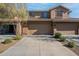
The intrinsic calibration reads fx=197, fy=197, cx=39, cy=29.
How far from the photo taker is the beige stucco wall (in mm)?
33906

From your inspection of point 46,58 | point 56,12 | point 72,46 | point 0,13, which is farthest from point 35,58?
point 56,12

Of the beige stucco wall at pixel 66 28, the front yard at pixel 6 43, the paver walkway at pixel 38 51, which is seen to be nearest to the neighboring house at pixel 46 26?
the beige stucco wall at pixel 66 28

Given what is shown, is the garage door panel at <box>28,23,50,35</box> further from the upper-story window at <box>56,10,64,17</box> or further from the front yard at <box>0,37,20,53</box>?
the front yard at <box>0,37,20,53</box>

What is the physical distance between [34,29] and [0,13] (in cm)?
1810

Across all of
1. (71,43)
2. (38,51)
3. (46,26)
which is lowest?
(38,51)

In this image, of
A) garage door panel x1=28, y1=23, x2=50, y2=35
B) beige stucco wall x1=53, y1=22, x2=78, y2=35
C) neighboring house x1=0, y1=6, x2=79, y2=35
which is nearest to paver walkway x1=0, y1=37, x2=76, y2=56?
neighboring house x1=0, y1=6, x2=79, y2=35

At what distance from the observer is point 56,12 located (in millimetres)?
38406

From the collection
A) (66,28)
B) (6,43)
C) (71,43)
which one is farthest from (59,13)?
(71,43)

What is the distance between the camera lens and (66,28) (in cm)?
3409

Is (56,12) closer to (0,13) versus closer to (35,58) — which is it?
(0,13)

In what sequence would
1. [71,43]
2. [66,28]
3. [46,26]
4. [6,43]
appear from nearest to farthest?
[71,43], [6,43], [66,28], [46,26]

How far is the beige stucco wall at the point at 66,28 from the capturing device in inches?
1335

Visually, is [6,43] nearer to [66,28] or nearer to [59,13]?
[66,28]

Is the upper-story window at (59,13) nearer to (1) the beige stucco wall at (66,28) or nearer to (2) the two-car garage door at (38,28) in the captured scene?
(1) the beige stucco wall at (66,28)
